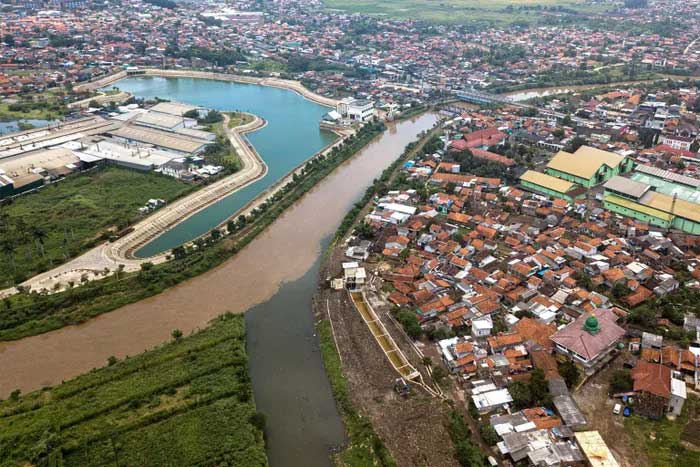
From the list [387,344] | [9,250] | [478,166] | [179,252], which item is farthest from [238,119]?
[387,344]

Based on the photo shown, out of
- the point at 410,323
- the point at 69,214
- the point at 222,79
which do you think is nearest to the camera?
the point at 410,323

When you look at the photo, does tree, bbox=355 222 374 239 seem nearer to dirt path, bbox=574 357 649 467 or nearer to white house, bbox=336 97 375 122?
dirt path, bbox=574 357 649 467

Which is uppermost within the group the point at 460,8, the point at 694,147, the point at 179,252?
the point at 460,8

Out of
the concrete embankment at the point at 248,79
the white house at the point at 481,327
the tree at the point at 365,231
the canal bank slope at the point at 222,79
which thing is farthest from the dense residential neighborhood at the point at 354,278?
the concrete embankment at the point at 248,79

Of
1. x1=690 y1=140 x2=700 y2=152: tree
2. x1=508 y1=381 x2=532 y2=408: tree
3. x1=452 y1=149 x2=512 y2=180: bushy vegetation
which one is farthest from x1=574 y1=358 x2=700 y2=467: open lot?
x1=690 y1=140 x2=700 y2=152: tree

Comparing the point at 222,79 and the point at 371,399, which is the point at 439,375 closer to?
the point at 371,399
